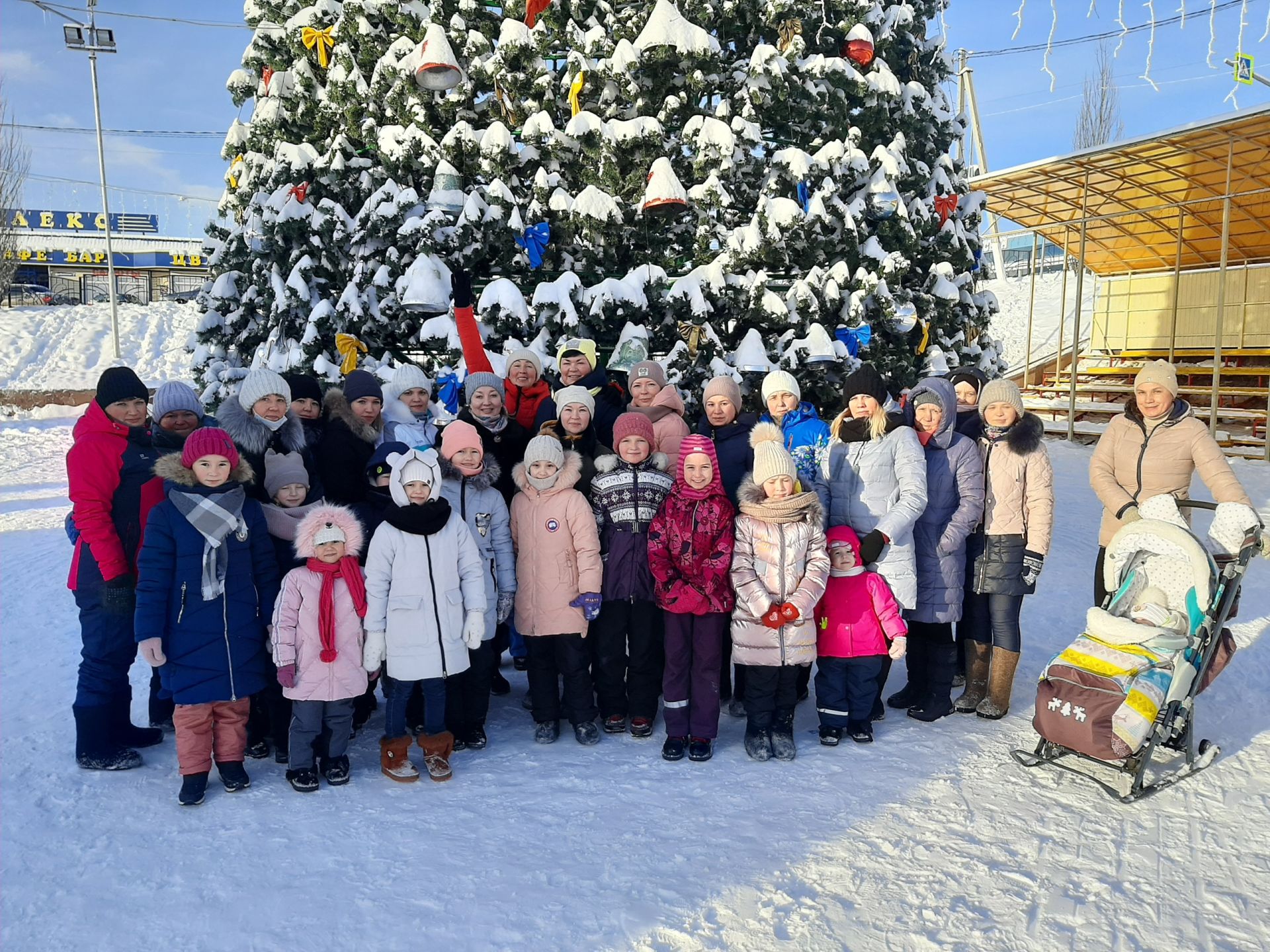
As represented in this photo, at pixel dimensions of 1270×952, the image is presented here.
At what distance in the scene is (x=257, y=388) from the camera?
13.5 ft

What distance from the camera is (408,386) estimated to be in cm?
472

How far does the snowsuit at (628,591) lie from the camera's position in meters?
4.18

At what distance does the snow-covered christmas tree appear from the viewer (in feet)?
21.7

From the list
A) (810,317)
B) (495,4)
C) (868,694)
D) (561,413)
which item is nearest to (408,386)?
(561,413)

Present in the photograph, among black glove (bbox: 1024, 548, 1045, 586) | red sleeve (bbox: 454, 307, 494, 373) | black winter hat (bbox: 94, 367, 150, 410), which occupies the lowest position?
black glove (bbox: 1024, 548, 1045, 586)

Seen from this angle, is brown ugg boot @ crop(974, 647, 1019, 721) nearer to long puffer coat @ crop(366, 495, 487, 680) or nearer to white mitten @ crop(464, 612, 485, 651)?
white mitten @ crop(464, 612, 485, 651)

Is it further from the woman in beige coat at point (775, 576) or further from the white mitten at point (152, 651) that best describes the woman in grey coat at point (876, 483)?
the white mitten at point (152, 651)

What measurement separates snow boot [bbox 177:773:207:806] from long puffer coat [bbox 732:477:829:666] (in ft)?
8.29

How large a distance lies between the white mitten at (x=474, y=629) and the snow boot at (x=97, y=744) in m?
1.76

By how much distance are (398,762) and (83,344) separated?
25.0 metres

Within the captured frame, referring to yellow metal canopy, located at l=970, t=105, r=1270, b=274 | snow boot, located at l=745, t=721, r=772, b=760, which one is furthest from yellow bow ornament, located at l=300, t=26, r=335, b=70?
yellow metal canopy, located at l=970, t=105, r=1270, b=274

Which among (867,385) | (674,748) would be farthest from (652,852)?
(867,385)

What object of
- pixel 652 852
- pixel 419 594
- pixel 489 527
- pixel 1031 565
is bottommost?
pixel 652 852

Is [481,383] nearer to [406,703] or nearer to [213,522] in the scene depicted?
[213,522]
